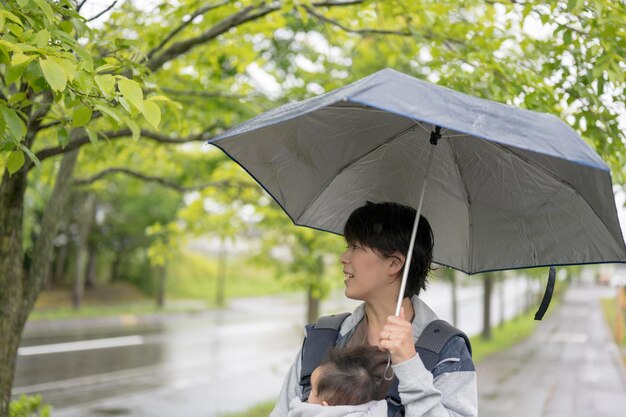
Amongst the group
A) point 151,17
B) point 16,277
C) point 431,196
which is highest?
point 151,17

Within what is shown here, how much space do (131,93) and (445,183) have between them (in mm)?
1307

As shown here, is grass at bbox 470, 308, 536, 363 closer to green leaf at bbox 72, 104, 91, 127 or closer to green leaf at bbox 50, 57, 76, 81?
green leaf at bbox 72, 104, 91, 127

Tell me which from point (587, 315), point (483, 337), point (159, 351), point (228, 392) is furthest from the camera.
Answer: point (587, 315)

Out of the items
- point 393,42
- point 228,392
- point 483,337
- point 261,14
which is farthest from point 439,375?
point 483,337

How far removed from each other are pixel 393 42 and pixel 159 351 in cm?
1305

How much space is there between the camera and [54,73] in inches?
104

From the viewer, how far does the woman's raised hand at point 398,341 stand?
2.31m

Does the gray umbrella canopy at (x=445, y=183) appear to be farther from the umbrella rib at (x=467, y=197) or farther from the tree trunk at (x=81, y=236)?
the tree trunk at (x=81, y=236)

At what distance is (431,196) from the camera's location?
3.25m

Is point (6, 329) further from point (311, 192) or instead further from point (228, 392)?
point (228, 392)

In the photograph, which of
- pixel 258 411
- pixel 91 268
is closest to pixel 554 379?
pixel 258 411

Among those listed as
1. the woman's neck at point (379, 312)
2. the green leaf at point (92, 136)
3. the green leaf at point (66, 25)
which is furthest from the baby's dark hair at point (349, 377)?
the green leaf at point (66, 25)

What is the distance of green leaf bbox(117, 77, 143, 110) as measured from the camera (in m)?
2.83

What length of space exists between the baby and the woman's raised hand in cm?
13
